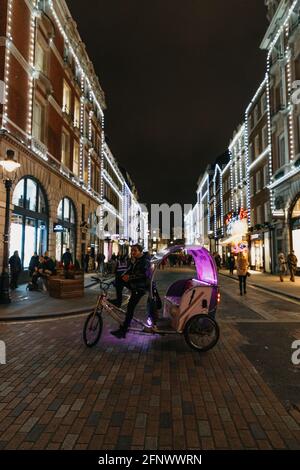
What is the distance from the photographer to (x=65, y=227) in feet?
82.3

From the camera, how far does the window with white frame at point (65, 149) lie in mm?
24594

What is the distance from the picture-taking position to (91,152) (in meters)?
32.5

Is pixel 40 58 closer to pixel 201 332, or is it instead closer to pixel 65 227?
pixel 65 227

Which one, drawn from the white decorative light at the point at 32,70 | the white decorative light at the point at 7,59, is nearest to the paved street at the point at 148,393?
the white decorative light at the point at 7,59

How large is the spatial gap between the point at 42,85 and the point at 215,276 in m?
18.3

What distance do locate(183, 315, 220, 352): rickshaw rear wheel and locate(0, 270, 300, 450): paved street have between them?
23 centimetres

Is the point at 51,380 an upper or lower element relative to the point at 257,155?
lower

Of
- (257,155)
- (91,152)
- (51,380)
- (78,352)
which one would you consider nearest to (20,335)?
(78,352)

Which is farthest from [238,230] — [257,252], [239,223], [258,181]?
[258,181]

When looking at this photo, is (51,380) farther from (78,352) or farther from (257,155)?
(257,155)

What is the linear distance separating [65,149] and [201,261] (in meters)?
20.7

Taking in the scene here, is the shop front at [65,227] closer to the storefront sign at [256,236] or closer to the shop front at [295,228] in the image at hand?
the shop front at [295,228]

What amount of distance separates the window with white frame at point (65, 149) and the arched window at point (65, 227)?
274cm

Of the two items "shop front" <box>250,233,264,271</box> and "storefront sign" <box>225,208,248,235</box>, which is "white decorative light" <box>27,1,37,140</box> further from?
"storefront sign" <box>225,208,248,235</box>
